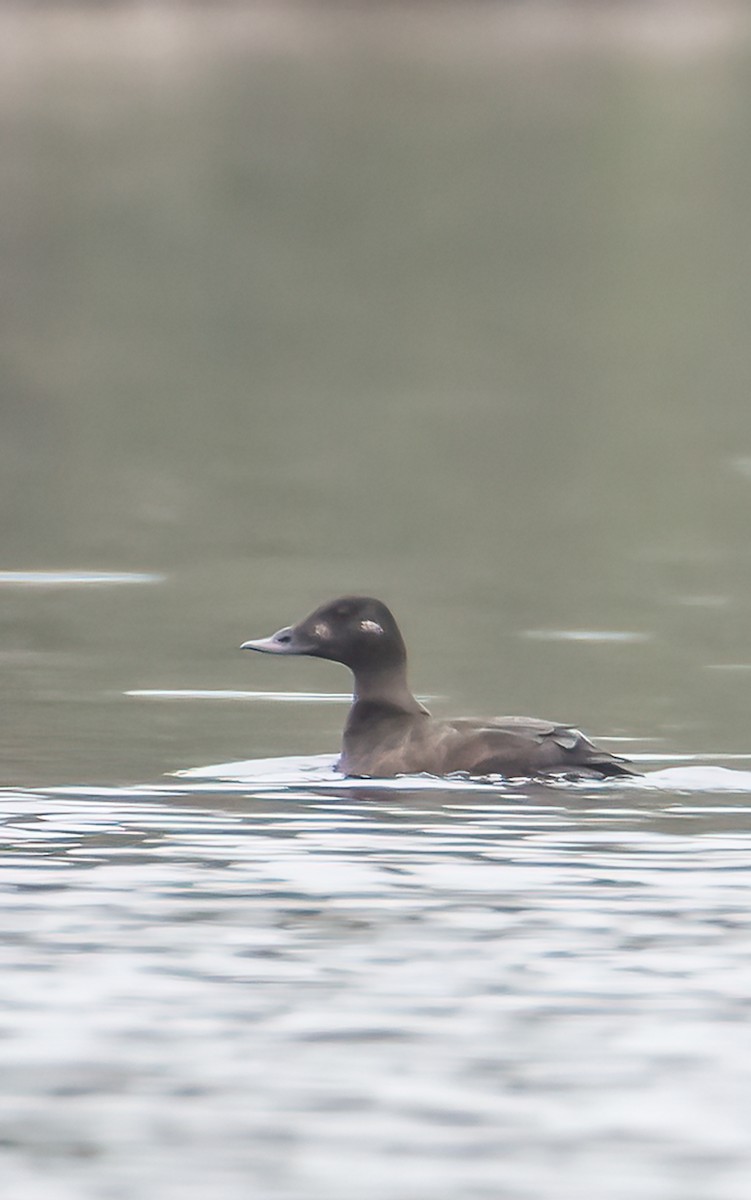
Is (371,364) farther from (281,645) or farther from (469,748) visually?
(469,748)

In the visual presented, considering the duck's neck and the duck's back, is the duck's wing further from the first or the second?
the duck's neck

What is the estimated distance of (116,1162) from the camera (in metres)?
6.79

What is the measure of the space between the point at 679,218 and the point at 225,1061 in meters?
57.4

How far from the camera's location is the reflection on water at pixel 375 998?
→ 269 inches

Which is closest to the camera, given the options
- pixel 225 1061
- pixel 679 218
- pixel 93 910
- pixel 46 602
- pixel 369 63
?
pixel 225 1061

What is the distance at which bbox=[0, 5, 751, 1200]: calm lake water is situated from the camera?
7074 mm

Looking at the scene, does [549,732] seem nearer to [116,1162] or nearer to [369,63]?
[116,1162]

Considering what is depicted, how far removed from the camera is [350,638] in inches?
451

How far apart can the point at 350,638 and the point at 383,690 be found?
8.4 inches

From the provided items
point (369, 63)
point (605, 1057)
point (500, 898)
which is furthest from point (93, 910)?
point (369, 63)

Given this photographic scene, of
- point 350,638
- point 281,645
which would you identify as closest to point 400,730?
point 350,638

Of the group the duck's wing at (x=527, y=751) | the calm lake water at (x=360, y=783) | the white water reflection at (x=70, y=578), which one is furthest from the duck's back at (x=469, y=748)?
the white water reflection at (x=70, y=578)

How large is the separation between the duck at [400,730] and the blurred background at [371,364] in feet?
1.40

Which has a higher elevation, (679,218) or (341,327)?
(679,218)
